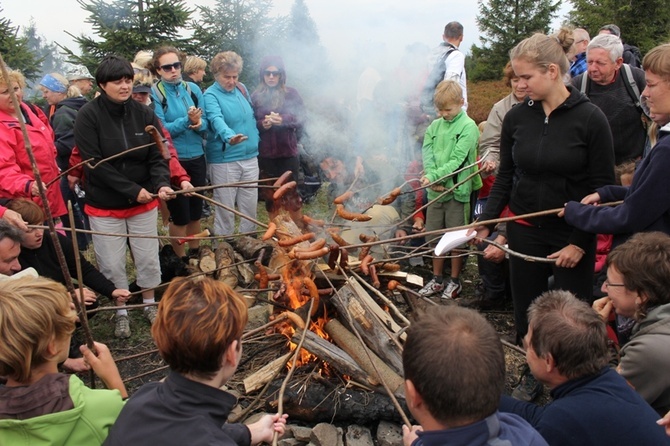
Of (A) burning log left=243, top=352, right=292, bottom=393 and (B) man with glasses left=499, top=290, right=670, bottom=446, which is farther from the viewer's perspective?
(A) burning log left=243, top=352, right=292, bottom=393

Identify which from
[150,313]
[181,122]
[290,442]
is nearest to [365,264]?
[290,442]

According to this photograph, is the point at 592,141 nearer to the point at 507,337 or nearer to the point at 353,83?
the point at 507,337

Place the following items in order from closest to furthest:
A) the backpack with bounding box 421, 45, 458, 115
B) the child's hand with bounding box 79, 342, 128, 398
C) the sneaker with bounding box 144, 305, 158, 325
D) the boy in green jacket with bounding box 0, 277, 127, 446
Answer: the boy in green jacket with bounding box 0, 277, 127, 446
the child's hand with bounding box 79, 342, 128, 398
the sneaker with bounding box 144, 305, 158, 325
the backpack with bounding box 421, 45, 458, 115

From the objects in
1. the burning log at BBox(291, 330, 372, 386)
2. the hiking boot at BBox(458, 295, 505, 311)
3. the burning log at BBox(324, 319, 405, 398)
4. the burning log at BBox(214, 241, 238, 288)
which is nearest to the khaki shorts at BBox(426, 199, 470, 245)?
the hiking boot at BBox(458, 295, 505, 311)

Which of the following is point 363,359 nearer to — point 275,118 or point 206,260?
point 206,260

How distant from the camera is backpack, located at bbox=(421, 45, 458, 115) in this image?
6.79 metres

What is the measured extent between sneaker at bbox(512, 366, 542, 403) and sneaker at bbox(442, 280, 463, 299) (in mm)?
1650

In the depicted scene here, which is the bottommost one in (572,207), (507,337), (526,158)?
(507,337)

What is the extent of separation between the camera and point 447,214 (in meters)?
5.59

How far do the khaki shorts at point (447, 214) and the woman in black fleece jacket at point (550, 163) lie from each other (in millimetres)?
1801

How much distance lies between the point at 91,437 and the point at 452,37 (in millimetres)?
6086

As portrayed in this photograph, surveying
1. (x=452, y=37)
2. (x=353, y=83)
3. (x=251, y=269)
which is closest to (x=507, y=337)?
(x=251, y=269)

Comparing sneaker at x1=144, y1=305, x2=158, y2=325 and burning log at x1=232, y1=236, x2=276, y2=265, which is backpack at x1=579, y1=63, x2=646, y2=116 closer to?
burning log at x1=232, y1=236, x2=276, y2=265

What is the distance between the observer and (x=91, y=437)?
1936mm
